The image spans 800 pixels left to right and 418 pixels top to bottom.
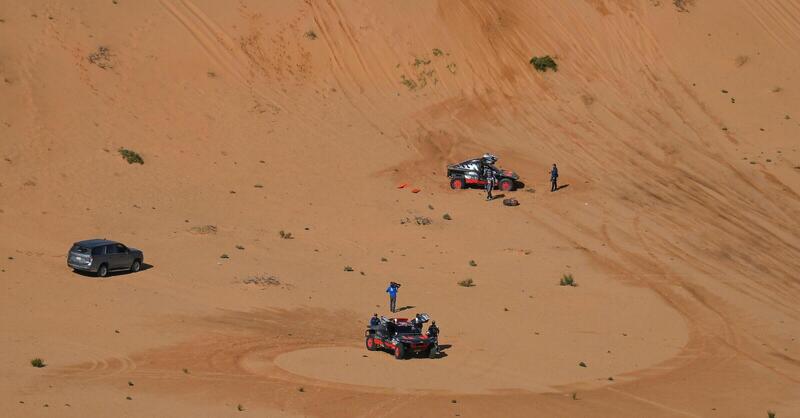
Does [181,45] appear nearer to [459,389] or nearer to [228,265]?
[228,265]

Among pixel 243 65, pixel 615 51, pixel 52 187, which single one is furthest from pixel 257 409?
pixel 615 51

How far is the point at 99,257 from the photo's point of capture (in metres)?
36.8

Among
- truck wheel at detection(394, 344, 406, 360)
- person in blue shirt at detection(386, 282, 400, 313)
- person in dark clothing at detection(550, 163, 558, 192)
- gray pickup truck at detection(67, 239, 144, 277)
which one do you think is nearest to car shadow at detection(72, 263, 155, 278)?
gray pickup truck at detection(67, 239, 144, 277)

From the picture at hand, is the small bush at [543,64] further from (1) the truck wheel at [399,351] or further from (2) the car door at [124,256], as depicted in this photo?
(1) the truck wheel at [399,351]

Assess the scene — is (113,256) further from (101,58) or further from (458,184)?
(101,58)

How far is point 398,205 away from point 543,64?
592 inches

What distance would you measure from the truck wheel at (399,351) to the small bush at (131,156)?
63.4 ft

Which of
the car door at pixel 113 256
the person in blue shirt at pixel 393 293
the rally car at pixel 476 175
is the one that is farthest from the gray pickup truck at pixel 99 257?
the rally car at pixel 476 175

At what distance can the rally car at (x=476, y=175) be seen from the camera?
4844 centimetres

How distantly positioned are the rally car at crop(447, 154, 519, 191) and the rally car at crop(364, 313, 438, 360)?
17043mm

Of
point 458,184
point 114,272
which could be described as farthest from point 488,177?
point 114,272

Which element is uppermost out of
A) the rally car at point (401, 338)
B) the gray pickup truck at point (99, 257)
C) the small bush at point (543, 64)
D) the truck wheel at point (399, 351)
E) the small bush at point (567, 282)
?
the small bush at point (543, 64)

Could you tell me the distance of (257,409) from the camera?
2656cm

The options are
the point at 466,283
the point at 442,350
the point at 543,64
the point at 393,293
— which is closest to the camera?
the point at 442,350
